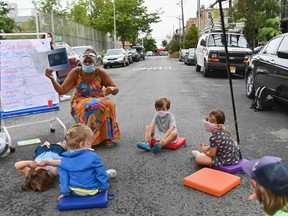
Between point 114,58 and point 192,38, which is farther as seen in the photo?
point 192,38

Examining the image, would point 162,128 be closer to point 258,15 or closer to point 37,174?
point 37,174

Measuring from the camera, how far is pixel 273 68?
23.0 feet

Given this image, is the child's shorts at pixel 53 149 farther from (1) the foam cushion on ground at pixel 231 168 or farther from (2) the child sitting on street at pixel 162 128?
(1) the foam cushion on ground at pixel 231 168

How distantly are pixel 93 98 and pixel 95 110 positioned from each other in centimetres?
24

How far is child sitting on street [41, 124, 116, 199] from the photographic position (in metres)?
3.21

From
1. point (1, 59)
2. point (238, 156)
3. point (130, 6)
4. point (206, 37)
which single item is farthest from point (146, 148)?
point (130, 6)

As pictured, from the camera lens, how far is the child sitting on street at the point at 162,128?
4.84 m

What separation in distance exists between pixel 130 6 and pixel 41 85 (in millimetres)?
42638

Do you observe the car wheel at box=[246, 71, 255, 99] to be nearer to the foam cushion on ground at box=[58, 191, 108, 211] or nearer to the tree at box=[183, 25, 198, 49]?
the foam cushion on ground at box=[58, 191, 108, 211]

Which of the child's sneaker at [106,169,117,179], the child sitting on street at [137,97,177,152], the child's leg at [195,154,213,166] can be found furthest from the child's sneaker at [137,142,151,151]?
the child's sneaker at [106,169,117,179]

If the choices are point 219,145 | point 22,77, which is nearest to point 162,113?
point 219,145

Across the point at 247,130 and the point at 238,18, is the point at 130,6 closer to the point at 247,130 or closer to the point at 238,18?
the point at 238,18

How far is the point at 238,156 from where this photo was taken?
13.3ft

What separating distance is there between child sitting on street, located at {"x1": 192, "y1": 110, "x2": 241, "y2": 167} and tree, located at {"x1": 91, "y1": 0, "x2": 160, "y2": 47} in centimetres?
4198
